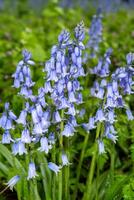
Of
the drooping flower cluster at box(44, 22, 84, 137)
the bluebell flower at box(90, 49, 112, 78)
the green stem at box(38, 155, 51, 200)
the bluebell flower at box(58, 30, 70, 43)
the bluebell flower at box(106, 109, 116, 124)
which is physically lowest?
the green stem at box(38, 155, 51, 200)

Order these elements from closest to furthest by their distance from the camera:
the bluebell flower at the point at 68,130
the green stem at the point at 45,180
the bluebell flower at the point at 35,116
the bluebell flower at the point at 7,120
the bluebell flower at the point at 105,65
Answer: the bluebell flower at the point at 35,116 → the bluebell flower at the point at 7,120 → the bluebell flower at the point at 68,130 → the green stem at the point at 45,180 → the bluebell flower at the point at 105,65

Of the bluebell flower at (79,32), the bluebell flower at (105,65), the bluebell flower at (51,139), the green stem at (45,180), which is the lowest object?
the green stem at (45,180)

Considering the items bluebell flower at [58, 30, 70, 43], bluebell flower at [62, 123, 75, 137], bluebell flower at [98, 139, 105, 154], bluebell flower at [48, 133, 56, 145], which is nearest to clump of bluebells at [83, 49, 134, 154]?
bluebell flower at [98, 139, 105, 154]

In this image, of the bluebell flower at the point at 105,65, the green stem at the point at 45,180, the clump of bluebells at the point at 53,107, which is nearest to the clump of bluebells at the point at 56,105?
the clump of bluebells at the point at 53,107

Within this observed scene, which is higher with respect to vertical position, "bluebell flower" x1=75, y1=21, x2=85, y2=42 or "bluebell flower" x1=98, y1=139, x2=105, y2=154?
"bluebell flower" x1=75, y1=21, x2=85, y2=42

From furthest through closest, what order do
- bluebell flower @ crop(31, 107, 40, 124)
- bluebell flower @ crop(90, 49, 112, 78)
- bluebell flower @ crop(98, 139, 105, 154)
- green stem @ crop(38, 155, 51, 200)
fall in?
bluebell flower @ crop(90, 49, 112, 78)
green stem @ crop(38, 155, 51, 200)
bluebell flower @ crop(98, 139, 105, 154)
bluebell flower @ crop(31, 107, 40, 124)

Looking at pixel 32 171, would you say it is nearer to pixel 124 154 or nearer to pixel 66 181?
pixel 66 181

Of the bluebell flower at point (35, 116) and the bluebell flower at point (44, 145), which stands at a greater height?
the bluebell flower at point (35, 116)

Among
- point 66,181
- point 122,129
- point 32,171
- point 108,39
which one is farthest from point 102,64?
point 108,39

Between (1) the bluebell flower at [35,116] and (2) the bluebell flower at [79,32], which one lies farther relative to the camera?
(2) the bluebell flower at [79,32]

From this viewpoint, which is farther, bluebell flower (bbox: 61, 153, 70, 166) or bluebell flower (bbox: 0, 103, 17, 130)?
bluebell flower (bbox: 61, 153, 70, 166)

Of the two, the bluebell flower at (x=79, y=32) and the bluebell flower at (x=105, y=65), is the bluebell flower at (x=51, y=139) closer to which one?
the bluebell flower at (x=79, y=32)

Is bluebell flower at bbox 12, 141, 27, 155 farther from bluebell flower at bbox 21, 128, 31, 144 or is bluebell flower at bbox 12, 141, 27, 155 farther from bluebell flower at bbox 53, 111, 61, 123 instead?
bluebell flower at bbox 53, 111, 61, 123
